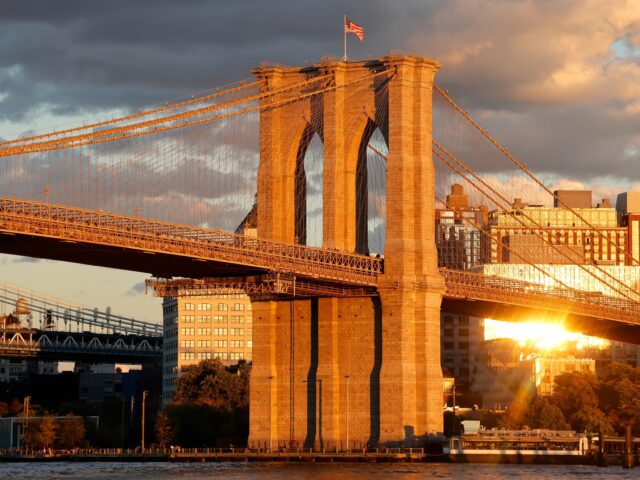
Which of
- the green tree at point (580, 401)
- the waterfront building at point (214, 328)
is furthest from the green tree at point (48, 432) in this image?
the waterfront building at point (214, 328)

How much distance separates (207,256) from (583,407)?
4426 cm

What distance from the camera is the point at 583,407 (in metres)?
130

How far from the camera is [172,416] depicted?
13175 cm

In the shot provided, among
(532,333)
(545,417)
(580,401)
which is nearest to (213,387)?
(580,401)

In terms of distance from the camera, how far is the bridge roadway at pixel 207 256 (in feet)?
287

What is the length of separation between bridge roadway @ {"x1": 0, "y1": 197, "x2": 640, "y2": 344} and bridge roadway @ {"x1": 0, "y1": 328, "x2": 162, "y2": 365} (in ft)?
195

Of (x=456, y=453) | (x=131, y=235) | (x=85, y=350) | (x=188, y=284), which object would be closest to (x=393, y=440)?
(x=456, y=453)

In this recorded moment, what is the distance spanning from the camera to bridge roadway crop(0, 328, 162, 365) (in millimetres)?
170125

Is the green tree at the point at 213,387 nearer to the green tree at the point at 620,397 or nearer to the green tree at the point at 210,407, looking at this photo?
the green tree at the point at 210,407

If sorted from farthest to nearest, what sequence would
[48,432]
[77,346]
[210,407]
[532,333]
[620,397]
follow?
[77,346] → [532,333] → [210,407] → [620,397] → [48,432]

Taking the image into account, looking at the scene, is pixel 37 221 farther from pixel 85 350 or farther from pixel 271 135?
pixel 85 350

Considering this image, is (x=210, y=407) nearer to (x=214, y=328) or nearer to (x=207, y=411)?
(x=207, y=411)

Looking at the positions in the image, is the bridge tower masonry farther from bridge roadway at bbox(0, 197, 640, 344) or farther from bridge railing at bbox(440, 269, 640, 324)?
bridge railing at bbox(440, 269, 640, 324)

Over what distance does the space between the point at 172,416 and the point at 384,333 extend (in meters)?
29.7
